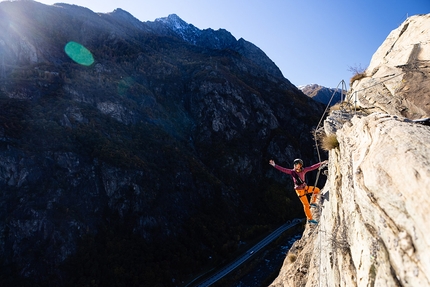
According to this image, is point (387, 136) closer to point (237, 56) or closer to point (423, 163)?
point (423, 163)

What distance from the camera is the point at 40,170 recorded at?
4206 cm

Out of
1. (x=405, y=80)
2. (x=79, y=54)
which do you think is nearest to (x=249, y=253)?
(x=405, y=80)

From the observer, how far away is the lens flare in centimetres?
7800

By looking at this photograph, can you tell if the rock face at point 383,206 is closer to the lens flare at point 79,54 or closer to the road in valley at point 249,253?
the road in valley at point 249,253

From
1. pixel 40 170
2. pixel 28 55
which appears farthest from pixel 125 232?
pixel 28 55

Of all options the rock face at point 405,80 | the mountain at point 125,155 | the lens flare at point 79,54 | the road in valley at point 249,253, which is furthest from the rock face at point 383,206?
the lens flare at point 79,54

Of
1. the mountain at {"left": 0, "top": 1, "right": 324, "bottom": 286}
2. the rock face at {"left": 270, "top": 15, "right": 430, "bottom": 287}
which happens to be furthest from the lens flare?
the rock face at {"left": 270, "top": 15, "right": 430, "bottom": 287}

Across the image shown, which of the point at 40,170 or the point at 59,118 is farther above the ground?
the point at 59,118

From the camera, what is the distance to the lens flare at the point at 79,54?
78.0m

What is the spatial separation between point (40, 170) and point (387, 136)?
4926cm

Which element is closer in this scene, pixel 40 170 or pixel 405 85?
pixel 405 85

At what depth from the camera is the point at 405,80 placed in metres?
10.0

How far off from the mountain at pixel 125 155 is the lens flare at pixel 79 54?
307 millimetres

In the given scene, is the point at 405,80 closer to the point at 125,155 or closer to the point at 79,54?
the point at 125,155
